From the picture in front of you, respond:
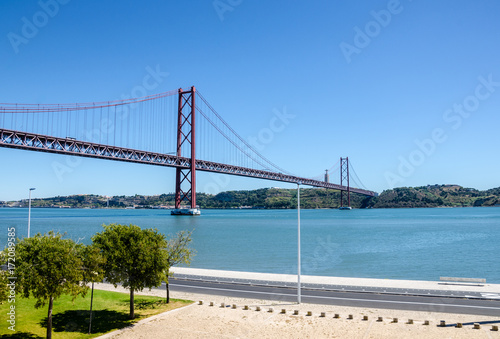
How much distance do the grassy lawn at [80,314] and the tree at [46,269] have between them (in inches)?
57.2

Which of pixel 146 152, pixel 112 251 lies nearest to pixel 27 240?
pixel 112 251

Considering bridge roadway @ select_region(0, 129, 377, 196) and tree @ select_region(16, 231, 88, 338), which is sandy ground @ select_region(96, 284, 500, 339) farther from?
bridge roadway @ select_region(0, 129, 377, 196)

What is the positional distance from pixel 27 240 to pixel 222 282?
37.8ft

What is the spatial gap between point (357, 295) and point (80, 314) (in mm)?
11914

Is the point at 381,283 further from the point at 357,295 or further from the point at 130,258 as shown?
the point at 130,258

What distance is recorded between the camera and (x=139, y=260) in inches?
611

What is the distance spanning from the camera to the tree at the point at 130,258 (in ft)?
50.3

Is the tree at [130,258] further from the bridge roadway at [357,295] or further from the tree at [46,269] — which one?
the bridge roadway at [357,295]

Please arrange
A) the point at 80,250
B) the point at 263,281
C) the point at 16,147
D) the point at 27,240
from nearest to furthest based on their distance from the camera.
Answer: the point at 27,240, the point at 80,250, the point at 263,281, the point at 16,147

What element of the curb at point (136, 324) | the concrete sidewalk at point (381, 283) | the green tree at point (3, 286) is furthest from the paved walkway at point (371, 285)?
the green tree at point (3, 286)

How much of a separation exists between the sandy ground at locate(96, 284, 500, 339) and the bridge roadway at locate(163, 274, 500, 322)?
923mm

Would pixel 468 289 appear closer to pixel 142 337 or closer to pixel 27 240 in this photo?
pixel 142 337

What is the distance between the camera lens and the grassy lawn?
14.2 m

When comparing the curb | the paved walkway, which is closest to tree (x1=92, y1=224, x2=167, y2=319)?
the curb
